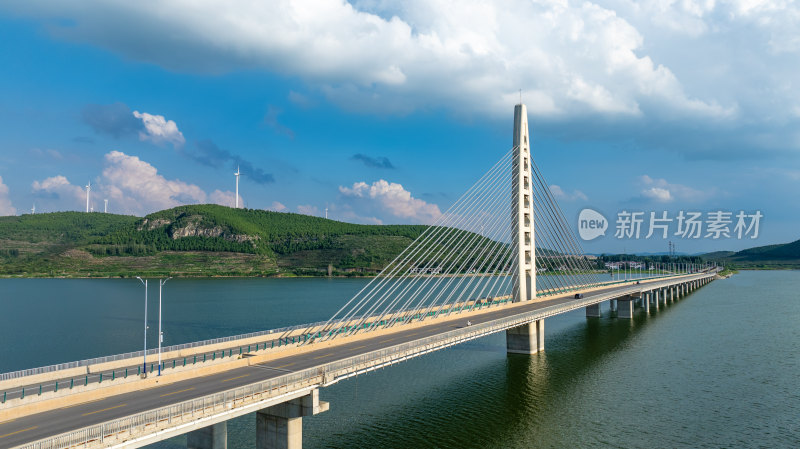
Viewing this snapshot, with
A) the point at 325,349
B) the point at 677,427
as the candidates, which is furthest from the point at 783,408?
the point at 325,349

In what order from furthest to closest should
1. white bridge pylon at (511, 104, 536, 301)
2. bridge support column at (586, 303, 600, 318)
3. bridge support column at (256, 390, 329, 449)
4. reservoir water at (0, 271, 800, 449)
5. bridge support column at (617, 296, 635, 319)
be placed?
bridge support column at (617, 296, 635, 319) → bridge support column at (586, 303, 600, 318) → white bridge pylon at (511, 104, 536, 301) → reservoir water at (0, 271, 800, 449) → bridge support column at (256, 390, 329, 449)

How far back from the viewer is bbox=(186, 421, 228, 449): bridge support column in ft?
108

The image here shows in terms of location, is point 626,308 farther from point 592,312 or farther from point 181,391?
point 181,391

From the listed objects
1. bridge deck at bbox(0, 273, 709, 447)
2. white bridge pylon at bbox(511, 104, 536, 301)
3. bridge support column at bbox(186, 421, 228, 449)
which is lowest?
Result: bridge support column at bbox(186, 421, 228, 449)

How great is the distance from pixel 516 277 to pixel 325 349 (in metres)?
42.1

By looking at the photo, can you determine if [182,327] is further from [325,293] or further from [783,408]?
[783,408]

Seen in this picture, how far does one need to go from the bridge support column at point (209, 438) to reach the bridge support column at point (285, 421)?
2.73 meters

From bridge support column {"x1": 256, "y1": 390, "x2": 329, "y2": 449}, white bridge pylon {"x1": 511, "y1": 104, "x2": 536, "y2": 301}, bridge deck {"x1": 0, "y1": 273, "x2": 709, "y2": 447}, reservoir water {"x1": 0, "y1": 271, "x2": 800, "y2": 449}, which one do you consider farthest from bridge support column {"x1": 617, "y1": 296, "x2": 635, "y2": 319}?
bridge support column {"x1": 256, "y1": 390, "x2": 329, "y2": 449}

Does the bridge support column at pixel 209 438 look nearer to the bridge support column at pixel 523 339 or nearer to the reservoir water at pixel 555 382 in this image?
the reservoir water at pixel 555 382

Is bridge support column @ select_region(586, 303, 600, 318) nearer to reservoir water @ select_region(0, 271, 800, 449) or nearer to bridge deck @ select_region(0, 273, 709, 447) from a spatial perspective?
reservoir water @ select_region(0, 271, 800, 449)

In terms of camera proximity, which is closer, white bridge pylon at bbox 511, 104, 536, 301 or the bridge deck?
the bridge deck

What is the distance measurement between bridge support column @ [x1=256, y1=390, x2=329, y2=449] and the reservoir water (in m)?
4.01

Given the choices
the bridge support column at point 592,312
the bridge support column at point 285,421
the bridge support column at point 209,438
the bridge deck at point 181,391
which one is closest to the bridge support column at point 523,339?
the bridge deck at point 181,391

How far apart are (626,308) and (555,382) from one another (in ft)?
226
